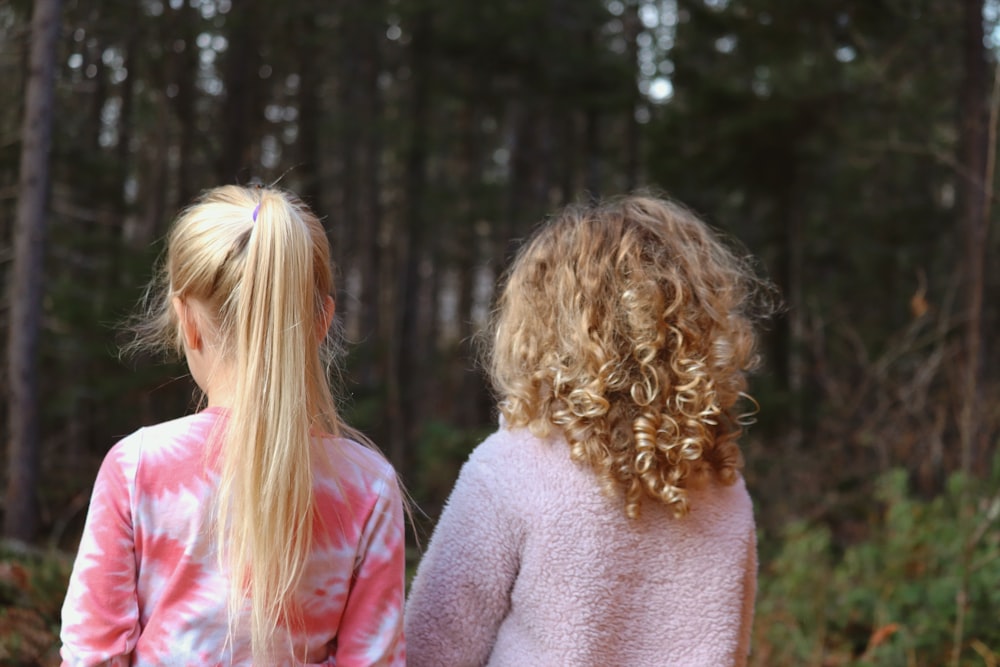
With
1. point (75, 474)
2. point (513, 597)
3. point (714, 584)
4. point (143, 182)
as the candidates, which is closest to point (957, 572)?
point (714, 584)

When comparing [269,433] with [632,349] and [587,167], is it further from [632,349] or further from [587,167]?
[587,167]

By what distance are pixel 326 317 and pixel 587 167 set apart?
53.6 ft

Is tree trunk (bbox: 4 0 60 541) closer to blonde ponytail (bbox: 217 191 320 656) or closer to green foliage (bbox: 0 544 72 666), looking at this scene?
green foliage (bbox: 0 544 72 666)

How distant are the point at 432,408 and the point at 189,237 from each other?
2274 centimetres

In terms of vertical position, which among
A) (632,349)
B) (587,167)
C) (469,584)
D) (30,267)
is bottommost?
(469,584)

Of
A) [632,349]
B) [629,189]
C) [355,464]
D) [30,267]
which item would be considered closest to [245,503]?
[355,464]

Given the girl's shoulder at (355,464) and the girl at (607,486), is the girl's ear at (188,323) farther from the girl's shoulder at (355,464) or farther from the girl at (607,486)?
the girl at (607,486)

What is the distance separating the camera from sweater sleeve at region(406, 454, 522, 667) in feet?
6.53

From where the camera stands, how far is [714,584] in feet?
6.76

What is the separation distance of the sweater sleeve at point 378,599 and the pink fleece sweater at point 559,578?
0.68 feet

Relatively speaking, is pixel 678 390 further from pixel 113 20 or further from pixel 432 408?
pixel 432 408

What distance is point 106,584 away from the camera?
5.36 feet

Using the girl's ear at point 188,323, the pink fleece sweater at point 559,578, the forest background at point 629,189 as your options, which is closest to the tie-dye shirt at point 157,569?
the girl's ear at point 188,323

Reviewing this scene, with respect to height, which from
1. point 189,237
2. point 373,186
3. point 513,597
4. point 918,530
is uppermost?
point 373,186
